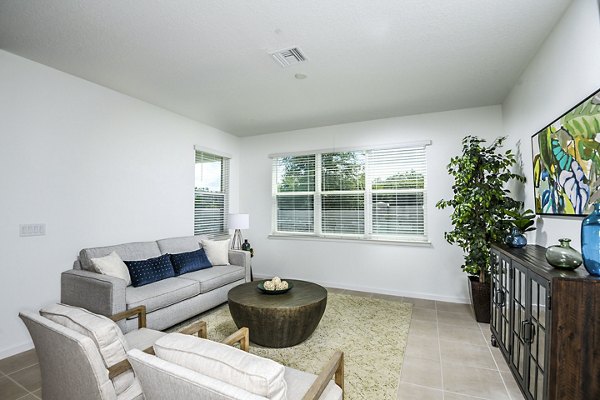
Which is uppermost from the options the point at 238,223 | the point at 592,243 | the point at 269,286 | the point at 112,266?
the point at 592,243

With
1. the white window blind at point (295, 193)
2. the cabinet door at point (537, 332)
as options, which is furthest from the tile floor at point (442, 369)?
the white window blind at point (295, 193)

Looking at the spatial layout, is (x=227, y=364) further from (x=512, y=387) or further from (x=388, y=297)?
(x=388, y=297)

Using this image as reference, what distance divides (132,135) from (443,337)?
14.4 feet

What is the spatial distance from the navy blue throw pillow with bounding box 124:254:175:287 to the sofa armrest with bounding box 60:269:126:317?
36 cm

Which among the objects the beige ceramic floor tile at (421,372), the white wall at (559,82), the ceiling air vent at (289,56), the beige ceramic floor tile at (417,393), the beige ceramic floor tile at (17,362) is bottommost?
the beige ceramic floor tile at (17,362)

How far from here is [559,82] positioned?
2289 mm

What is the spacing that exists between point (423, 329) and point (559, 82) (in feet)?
8.61

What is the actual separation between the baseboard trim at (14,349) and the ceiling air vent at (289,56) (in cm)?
361

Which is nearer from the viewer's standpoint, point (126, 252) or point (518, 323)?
point (518, 323)

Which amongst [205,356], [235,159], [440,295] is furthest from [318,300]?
[235,159]

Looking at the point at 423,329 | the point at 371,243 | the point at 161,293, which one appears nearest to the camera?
the point at 161,293

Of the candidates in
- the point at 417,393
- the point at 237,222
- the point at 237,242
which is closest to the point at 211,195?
the point at 237,222

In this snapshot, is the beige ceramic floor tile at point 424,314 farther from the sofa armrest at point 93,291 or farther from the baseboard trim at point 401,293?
the sofa armrest at point 93,291

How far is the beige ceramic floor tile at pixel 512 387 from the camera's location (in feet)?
6.73
